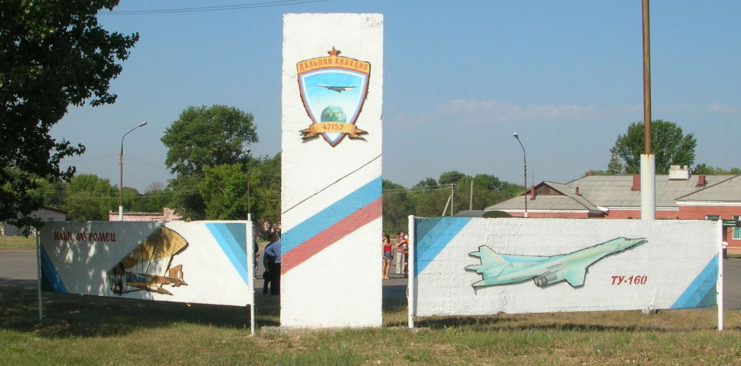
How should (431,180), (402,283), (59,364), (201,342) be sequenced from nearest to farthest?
(59,364), (201,342), (402,283), (431,180)

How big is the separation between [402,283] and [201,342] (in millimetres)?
14240

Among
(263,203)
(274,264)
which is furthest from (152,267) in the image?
(263,203)

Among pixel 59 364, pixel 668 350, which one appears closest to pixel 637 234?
pixel 668 350

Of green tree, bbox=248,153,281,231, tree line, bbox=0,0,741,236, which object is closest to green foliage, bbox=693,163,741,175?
tree line, bbox=0,0,741,236

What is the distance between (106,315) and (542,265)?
771 cm

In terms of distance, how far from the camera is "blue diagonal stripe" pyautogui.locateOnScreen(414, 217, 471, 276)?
10008mm

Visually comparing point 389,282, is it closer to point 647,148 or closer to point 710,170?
point 647,148

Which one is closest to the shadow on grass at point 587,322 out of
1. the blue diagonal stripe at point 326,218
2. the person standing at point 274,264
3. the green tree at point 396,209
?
the blue diagonal stripe at point 326,218

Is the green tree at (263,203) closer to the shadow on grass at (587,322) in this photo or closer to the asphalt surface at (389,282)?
the asphalt surface at (389,282)

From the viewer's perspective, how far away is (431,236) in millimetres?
10070

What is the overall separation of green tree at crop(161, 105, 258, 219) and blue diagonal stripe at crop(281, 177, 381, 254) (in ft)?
255

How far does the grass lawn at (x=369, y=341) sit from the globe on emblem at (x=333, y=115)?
3077mm

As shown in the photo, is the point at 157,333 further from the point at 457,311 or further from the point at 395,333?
the point at 457,311

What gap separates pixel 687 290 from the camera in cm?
1102
